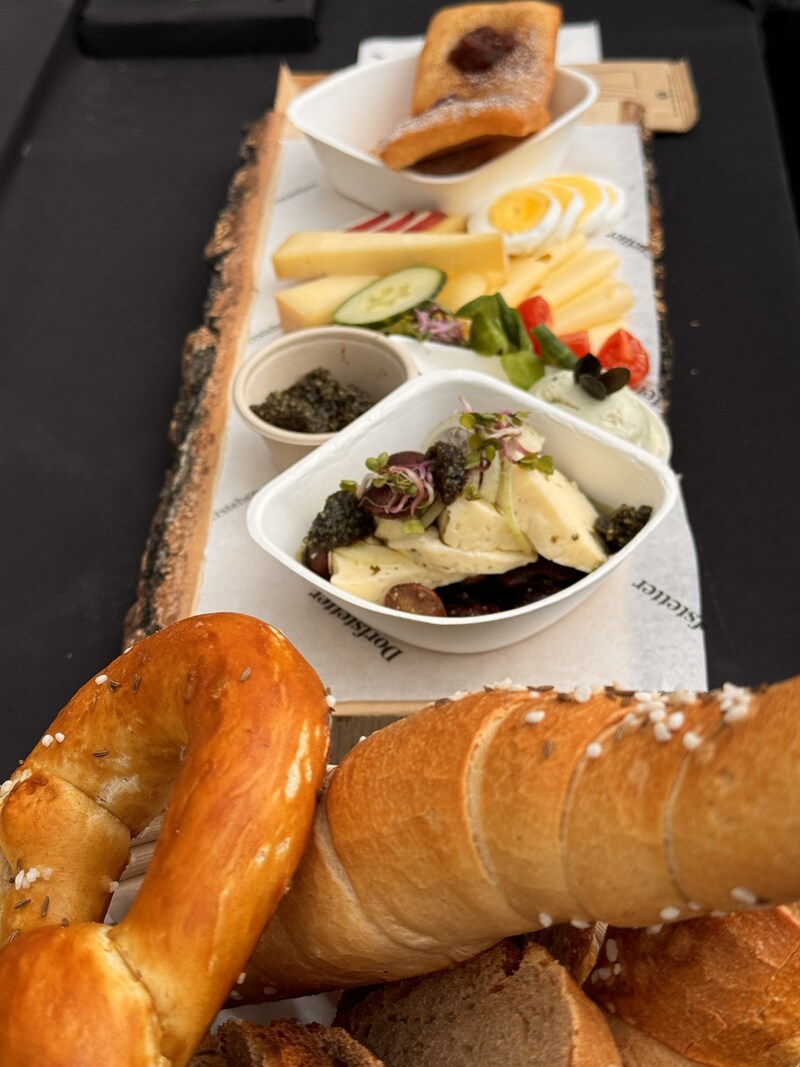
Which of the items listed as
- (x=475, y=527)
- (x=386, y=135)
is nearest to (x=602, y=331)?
(x=475, y=527)

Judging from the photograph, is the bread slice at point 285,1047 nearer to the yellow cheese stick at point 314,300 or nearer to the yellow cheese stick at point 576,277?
the yellow cheese stick at point 314,300

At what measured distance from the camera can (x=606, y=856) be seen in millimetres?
964

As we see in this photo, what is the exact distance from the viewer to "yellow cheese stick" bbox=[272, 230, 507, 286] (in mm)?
2406

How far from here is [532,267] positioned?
2.43m

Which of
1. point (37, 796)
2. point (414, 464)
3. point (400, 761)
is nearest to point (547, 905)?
point (400, 761)

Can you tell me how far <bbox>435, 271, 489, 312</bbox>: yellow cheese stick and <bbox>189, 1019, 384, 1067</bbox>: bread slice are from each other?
1652mm

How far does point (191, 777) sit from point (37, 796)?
11.1 inches

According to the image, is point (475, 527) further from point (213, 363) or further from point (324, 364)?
point (213, 363)

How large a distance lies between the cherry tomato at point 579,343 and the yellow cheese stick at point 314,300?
20.7 inches

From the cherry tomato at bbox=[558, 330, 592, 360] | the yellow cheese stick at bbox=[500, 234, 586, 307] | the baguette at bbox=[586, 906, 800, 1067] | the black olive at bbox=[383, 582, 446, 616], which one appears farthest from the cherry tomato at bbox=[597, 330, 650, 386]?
the baguette at bbox=[586, 906, 800, 1067]

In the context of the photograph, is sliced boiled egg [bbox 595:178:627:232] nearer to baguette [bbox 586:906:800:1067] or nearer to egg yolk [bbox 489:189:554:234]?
egg yolk [bbox 489:189:554:234]

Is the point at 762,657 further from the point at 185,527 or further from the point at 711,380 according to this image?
the point at 185,527

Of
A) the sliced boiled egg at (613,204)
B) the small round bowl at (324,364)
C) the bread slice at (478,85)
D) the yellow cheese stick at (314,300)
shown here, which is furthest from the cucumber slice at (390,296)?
the sliced boiled egg at (613,204)

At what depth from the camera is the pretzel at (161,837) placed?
3.30 ft
